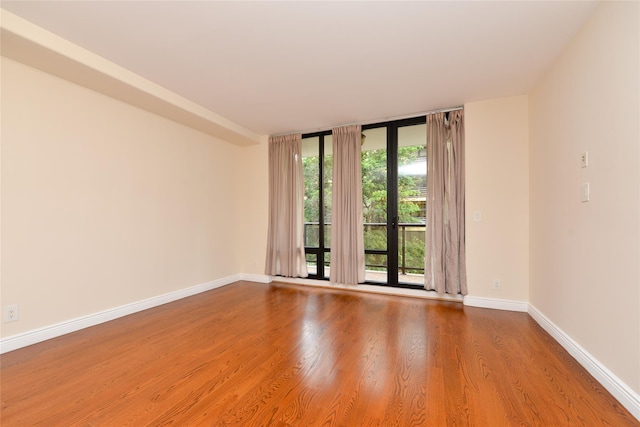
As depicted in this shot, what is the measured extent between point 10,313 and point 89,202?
111 cm

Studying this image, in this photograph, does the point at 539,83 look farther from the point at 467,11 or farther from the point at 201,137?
the point at 201,137

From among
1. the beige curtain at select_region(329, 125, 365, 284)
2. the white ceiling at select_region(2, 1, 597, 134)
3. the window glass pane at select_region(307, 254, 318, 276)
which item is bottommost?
the window glass pane at select_region(307, 254, 318, 276)

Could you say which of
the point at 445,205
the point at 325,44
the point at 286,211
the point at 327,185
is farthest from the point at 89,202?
the point at 445,205

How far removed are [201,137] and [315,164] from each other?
1840 millimetres

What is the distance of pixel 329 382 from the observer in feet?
5.90

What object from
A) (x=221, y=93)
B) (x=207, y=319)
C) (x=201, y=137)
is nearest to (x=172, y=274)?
(x=207, y=319)

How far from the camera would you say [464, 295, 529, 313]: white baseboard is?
3158 mm

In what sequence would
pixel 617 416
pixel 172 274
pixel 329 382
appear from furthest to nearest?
pixel 172 274
pixel 329 382
pixel 617 416

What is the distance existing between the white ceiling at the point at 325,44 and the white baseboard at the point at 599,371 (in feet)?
8.02

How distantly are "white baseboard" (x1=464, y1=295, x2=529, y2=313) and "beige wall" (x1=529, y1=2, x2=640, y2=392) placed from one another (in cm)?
48

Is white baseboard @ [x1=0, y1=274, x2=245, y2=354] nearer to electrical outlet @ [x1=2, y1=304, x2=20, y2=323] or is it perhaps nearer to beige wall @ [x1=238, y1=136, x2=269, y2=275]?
electrical outlet @ [x1=2, y1=304, x2=20, y2=323]

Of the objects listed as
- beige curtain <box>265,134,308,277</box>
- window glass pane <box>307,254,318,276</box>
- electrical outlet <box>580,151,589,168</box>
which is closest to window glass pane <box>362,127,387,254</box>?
window glass pane <box>307,254,318,276</box>

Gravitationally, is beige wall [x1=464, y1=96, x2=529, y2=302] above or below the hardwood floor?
above

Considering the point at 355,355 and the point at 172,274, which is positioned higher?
the point at 172,274
